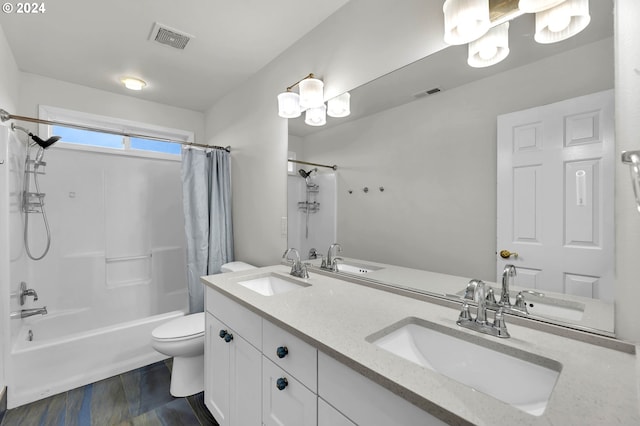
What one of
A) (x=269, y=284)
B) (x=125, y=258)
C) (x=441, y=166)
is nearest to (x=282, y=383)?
(x=269, y=284)

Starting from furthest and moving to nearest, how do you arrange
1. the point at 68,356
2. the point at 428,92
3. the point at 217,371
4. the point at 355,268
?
the point at 68,356 < the point at 355,268 < the point at 217,371 < the point at 428,92

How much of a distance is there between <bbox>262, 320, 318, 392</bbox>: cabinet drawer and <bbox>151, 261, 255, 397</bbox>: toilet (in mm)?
1049

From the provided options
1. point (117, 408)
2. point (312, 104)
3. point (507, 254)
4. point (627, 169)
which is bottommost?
point (117, 408)

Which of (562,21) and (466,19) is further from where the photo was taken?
(466,19)

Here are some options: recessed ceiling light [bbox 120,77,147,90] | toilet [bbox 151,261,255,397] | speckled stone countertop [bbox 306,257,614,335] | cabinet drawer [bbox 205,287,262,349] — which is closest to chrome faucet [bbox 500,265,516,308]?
speckled stone countertop [bbox 306,257,614,335]

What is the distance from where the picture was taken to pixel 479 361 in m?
0.84

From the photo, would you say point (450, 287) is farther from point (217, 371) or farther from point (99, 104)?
point (99, 104)

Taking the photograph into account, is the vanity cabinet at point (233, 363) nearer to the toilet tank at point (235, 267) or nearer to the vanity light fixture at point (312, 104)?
the toilet tank at point (235, 267)

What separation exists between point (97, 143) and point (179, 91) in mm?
973

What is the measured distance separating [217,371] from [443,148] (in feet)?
5.38

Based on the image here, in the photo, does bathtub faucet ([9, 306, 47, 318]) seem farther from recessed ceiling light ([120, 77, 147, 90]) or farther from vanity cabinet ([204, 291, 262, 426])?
recessed ceiling light ([120, 77, 147, 90])

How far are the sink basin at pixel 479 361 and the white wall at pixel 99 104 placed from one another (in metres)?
3.32

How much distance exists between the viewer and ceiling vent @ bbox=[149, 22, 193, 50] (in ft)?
6.24

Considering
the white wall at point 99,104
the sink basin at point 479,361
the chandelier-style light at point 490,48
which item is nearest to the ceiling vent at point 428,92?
the chandelier-style light at point 490,48
